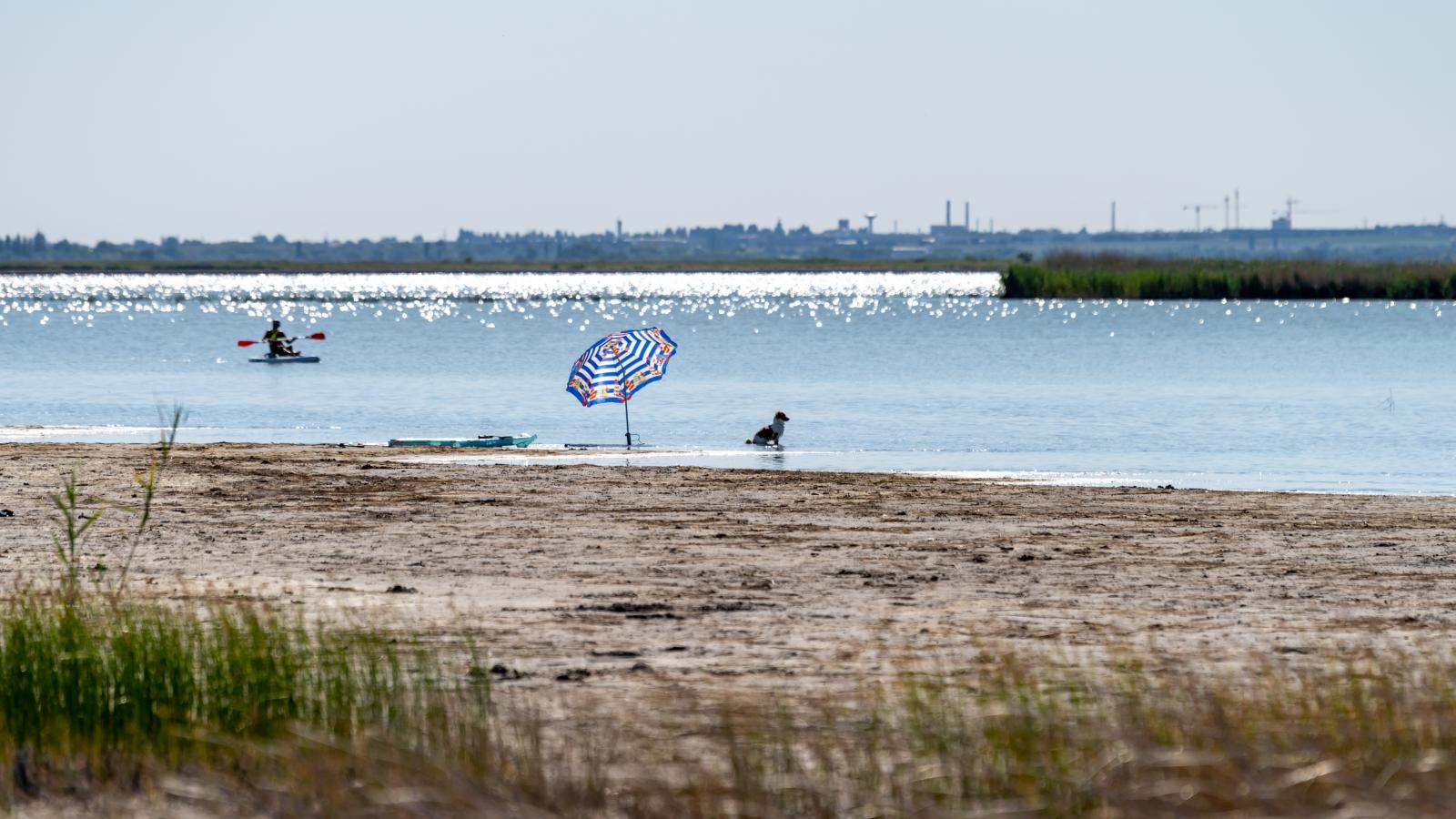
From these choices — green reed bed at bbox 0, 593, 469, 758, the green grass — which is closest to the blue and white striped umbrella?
the green grass

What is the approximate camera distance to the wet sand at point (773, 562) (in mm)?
11383

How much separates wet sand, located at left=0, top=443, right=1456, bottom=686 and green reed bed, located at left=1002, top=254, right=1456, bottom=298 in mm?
80250

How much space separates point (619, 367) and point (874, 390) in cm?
1875

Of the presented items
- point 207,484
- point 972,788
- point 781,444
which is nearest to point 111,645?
point 972,788

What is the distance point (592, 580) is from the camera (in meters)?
13.7

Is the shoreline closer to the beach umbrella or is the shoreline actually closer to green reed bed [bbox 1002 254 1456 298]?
the beach umbrella

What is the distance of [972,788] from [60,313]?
114759 mm

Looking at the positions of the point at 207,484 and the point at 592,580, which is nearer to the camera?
the point at 592,580

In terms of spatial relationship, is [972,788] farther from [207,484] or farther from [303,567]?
[207,484]

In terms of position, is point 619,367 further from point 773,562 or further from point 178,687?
point 178,687

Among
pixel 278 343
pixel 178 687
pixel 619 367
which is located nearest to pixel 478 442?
pixel 619 367

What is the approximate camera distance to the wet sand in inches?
448

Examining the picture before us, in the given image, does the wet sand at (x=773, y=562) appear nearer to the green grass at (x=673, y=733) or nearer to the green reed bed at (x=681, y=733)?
the green grass at (x=673, y=733)

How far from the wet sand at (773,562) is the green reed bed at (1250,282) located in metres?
80.2
